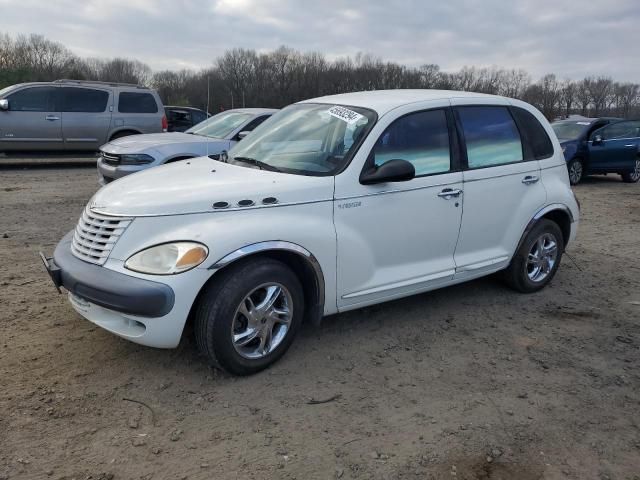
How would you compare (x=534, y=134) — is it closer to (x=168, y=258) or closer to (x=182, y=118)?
(x=168, y=258)

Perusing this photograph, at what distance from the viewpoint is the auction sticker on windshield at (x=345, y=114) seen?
4.10 metres

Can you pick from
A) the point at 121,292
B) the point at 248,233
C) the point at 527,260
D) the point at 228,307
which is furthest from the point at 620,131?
the point at 121,292

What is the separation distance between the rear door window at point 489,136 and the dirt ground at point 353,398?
1.30 metres

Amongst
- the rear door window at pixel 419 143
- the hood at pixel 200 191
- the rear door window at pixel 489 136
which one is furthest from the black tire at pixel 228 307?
the rear door window at pixel 489 136

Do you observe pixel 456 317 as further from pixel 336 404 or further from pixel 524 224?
pixel 336 404

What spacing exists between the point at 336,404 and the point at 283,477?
0.71 m

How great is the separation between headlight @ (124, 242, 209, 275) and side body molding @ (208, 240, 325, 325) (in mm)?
112

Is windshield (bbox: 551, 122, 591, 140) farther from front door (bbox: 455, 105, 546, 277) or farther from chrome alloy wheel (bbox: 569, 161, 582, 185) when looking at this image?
front door (bbox: 455, 105, 546, 277)

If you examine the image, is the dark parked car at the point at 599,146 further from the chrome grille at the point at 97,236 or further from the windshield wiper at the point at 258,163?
the chrome grille at the point at 97,236

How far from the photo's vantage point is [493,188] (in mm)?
4590

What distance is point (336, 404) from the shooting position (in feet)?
10.7

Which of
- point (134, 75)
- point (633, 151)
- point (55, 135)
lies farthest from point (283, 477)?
point (134, 75)

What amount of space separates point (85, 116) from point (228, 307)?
11501mm

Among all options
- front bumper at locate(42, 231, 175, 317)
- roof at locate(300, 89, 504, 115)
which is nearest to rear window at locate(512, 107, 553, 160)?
roof at locate(300, 89, 504, 115)
